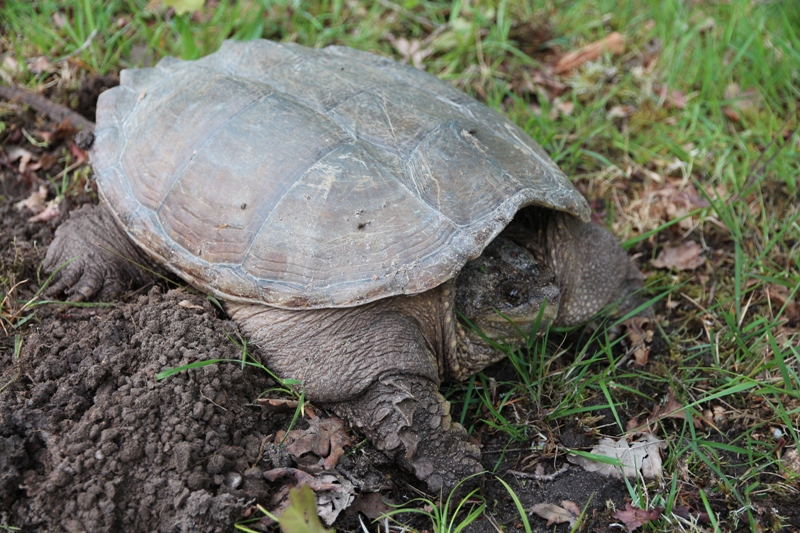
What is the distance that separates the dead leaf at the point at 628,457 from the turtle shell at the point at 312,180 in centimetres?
97

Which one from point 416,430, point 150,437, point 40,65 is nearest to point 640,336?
point 416,430

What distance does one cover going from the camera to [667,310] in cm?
320

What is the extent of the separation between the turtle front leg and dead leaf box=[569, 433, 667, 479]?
49 cm

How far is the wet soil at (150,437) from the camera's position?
6.49 ft

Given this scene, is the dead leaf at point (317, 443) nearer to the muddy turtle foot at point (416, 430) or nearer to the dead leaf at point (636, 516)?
the muddy turtle foot at point (416, 430)

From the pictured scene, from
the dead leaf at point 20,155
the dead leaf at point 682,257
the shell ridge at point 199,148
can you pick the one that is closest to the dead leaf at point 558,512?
the dead leaf at point 682,257

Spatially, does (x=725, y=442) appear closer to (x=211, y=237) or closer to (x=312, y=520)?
(x=312, y=520)

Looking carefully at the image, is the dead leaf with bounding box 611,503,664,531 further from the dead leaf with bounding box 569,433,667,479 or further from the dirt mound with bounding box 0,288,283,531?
the dirt mound with bounding box 0,288,283,531

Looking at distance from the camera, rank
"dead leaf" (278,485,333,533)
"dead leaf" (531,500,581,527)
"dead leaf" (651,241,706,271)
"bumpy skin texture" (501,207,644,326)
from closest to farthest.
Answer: "dead leaf" (278,485,333,533) → "dead leaf" (531,500,581,527) → "bumpy skin texture" (501,207,644,326) → "dead leaf" (651,241,706,271)

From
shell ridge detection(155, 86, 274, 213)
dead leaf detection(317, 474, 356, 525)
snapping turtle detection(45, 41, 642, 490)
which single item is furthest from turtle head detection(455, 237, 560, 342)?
shell ridge detection(155, 86, 274, 213)

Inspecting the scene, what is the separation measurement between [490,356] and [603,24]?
10.3ft

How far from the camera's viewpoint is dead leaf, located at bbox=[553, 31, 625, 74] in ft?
14.5

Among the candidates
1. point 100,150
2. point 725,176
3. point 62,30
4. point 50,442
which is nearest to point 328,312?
point 50,442

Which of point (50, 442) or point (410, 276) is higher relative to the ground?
point (410, 276)
